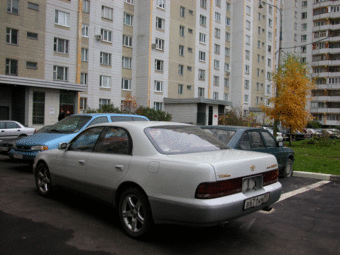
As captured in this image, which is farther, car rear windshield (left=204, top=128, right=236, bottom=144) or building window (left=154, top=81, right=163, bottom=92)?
building window (left=154, top=81, right=163, bottom=92)

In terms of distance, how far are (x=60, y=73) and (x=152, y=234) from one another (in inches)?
1127

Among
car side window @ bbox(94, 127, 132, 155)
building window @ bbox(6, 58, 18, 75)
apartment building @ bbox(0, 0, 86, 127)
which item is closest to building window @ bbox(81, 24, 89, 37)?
apartment building @ bbox(0, 0, 86, 127)

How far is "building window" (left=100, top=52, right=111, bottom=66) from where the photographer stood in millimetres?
34250

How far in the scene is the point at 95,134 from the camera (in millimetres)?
5336

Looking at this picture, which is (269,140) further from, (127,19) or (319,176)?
(127,19)

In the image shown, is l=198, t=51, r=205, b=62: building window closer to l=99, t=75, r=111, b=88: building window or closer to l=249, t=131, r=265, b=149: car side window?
l=99, t=75, r=111, b=88: building window

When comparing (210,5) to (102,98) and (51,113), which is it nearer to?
(102,98)

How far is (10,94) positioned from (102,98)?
30.2 feet

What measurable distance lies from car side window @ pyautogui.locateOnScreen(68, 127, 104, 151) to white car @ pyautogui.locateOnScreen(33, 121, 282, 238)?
0.02 meters

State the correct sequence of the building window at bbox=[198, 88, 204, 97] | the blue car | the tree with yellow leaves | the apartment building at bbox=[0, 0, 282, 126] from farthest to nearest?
the building window at bbox=[198, 88, 204, 97] < the apartment building at bbox=[0, 0, 282, 126] < the tree with yellow leaves < the blue car

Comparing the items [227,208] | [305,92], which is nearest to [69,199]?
[227,208]

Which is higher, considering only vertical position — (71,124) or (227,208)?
(71,124)

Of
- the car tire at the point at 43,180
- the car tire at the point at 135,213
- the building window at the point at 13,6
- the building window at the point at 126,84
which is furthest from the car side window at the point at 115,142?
the building window at the point at 126,84

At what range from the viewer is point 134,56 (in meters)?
37.7
